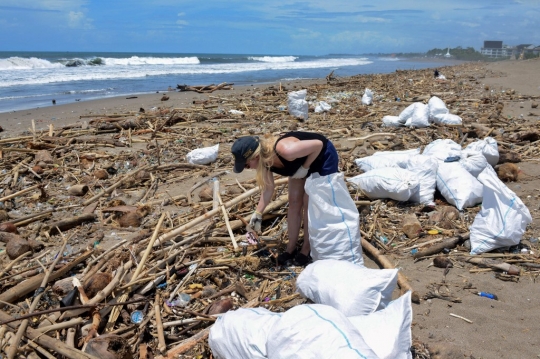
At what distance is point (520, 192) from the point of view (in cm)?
519

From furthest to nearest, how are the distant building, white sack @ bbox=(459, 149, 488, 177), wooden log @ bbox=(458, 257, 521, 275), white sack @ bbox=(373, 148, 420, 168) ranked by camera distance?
the distant building → white sack @ bbox=(373, 148, 420, 168) → white sack @ bbox=(459, 149, 488, 177) → wooden log @ bbox=(458, 257, 521, 275)

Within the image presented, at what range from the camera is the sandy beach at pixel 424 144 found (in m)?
2.94

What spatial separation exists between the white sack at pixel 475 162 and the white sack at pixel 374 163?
0.79m

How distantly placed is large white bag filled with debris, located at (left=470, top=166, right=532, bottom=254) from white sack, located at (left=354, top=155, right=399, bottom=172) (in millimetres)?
1504

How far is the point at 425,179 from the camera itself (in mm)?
4988

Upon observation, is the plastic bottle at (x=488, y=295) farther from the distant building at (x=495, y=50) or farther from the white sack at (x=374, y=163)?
the distant building at (x=495, y=50)

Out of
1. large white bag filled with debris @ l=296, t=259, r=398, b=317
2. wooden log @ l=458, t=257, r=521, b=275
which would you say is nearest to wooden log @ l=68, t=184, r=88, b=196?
large white bag filled with debris @ l=296, t=259, r=398, b=317

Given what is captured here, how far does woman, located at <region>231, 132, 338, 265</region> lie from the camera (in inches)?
137

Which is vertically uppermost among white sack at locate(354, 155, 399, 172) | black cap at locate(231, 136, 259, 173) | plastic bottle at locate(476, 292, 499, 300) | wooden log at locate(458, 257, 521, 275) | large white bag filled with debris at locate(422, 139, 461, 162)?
black cap at locate(231, 136, 259, 173)

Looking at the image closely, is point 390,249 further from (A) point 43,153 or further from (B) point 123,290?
(A) point 43,153

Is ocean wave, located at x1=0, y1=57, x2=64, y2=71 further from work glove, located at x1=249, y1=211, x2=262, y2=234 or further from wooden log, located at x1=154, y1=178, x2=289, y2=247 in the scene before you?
work glove, located at x1=249, y1=211, x2=262, y2=234

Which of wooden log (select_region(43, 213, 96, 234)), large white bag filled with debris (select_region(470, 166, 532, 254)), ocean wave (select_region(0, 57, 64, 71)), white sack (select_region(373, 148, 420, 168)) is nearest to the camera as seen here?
large white bag filled with debris (select_region(470, 166, 532, 254))

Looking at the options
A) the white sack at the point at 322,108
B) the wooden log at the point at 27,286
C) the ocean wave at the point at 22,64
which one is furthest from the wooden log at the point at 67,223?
the ocean wave at the point at 22,64

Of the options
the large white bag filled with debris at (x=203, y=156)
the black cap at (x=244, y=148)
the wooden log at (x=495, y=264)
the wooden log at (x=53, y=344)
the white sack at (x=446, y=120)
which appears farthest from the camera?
the white sack at (x=446, y=120)
